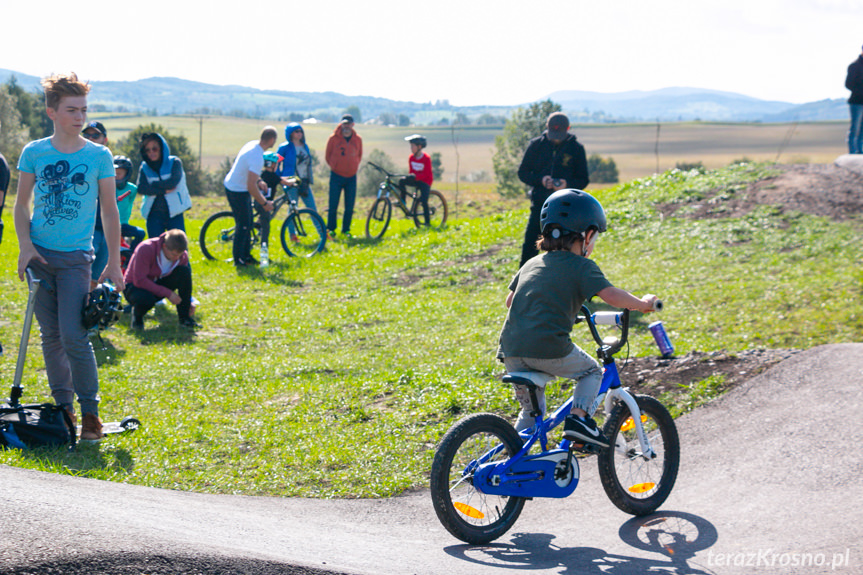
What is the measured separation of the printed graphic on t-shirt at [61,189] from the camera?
5.07 metres

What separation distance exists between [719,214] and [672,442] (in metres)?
10.4

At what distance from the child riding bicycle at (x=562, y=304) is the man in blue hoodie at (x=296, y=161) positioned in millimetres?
11750

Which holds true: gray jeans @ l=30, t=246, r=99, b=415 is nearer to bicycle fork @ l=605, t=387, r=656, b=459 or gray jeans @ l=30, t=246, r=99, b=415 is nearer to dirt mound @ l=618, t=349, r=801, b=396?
bicycle fork @ l=605, t=387, r=656, b=459

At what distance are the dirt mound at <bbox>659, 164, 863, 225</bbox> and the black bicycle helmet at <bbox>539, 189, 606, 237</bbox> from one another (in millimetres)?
10241

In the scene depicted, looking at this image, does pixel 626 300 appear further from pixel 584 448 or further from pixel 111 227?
pixel 111 227

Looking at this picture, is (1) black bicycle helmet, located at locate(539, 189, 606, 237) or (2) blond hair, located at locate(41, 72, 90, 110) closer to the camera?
(1) black bicycle helmet, located at locate(539, 189, 606, 237)

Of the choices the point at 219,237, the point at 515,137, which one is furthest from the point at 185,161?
the point at 219,237

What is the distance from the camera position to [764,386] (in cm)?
636

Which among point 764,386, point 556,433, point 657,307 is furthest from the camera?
point 764,386

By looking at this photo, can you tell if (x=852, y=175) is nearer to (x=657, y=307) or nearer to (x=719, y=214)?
(x=719, y=214)

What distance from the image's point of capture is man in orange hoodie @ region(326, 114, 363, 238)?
1634 centimetres

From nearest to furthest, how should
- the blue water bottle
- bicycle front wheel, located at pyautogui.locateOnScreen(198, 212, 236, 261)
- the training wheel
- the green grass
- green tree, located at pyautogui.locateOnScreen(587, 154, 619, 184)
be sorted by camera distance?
the green grass → the training wheel → the blue water bottle → bicycle front wheel, located at pyautogui.locateOnScreen(198, 212, 236, 261) → green tree, located at pyautogui.locateOnScreen(587, 154, 619, 184)

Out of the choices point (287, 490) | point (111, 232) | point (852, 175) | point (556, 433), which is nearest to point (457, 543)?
point (287, 490)

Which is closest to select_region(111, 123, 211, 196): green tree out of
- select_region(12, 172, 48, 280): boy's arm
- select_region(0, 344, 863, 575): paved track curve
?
select_region(12, 172, 48, 280): boy's arm
